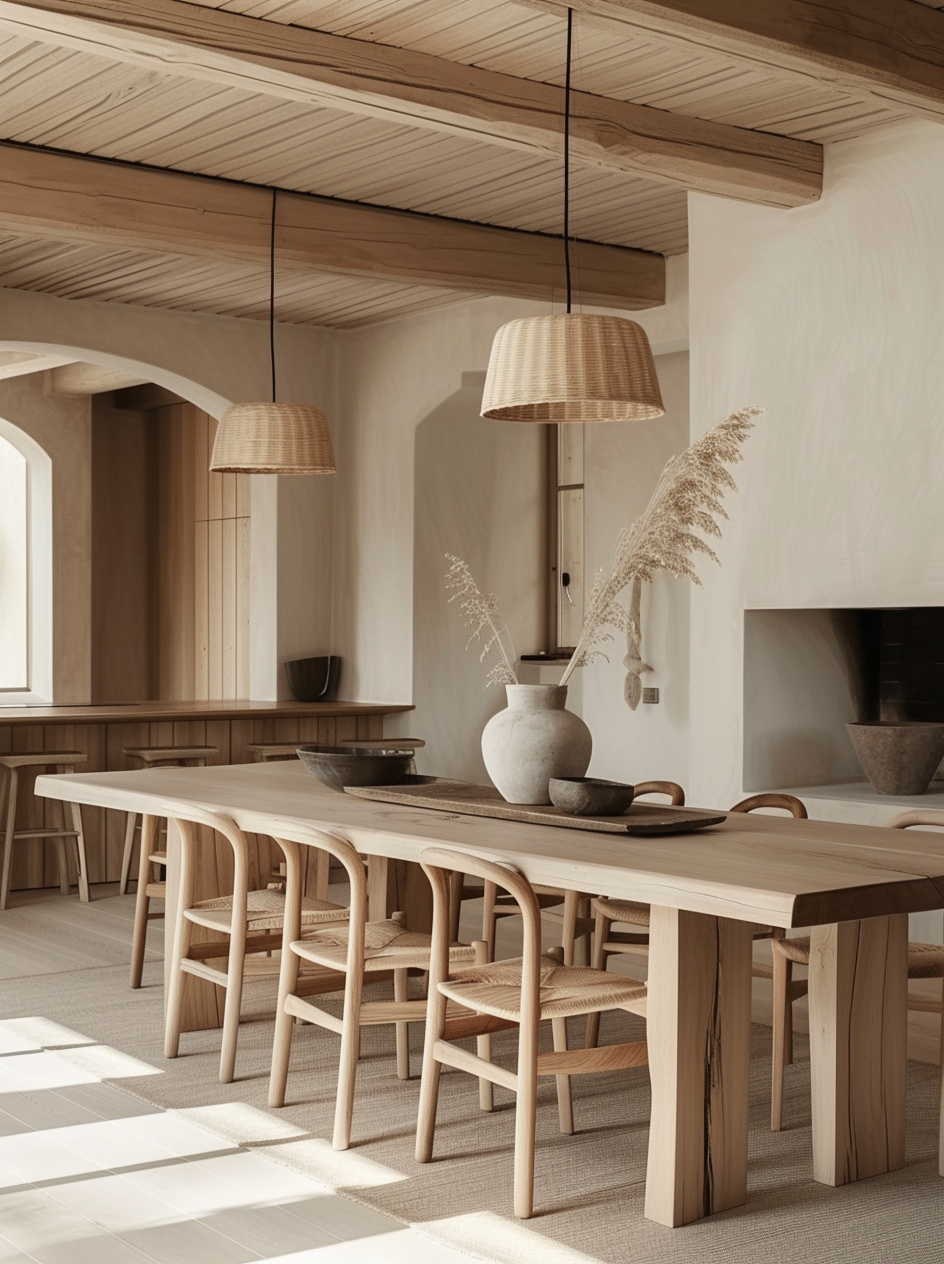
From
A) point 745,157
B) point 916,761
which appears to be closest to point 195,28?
point 745,157

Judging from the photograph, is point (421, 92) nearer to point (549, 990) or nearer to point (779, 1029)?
point (549, 990)

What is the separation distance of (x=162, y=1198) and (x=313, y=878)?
7.28 feet

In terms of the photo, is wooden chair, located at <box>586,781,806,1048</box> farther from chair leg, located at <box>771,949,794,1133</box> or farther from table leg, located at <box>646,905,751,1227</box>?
table leg, located at <box>646,905,751,1227</box>

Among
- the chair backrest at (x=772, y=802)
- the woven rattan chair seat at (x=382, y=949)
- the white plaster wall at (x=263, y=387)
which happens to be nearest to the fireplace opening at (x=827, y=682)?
the chair backrest at (x=772, y=802)

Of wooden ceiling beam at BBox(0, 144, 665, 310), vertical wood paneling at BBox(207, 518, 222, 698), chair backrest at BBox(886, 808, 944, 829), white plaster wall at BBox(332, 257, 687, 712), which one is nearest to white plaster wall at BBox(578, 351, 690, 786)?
wooden ceiling beam at BBox(0, 144, 665, 310)

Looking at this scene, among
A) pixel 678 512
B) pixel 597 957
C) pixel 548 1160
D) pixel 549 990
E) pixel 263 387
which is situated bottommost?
pixel 548 1160

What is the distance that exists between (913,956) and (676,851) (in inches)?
35.3

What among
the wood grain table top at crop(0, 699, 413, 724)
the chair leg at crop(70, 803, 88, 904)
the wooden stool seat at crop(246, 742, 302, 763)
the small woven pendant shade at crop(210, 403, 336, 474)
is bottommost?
the chair leg at crop(70, 803, 88, 904)

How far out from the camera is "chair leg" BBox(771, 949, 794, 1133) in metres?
3.89

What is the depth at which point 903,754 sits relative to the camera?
5.53 metres

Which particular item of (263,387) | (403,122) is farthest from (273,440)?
(263,387)

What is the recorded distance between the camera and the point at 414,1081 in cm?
425

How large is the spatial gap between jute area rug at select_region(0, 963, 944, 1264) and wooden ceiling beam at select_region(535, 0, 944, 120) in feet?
8.70

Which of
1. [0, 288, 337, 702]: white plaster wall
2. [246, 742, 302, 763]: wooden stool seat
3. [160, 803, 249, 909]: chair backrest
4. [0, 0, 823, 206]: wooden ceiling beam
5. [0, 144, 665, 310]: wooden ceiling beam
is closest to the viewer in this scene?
[0, 0, 823, 206]: wooden ceiling beam
